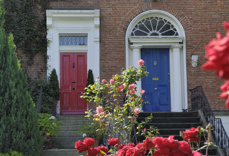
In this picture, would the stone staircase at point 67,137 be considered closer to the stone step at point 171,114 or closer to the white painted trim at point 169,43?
the stone step at point 171,114

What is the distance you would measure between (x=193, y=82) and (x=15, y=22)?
6.08 m

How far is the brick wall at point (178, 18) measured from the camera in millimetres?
11617

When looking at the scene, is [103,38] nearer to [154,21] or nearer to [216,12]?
[154,21]

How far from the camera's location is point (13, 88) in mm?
6289

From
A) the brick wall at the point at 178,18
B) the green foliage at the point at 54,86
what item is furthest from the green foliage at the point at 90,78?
the green foliage at the point at 54,86

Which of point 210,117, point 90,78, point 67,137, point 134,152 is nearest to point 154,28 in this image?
point 90,78

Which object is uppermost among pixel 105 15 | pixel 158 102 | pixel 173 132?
pixel 105 15

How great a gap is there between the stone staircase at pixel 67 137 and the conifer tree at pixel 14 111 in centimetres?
200

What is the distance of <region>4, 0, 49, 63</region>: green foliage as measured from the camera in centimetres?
1152

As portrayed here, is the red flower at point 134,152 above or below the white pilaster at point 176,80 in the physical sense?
below

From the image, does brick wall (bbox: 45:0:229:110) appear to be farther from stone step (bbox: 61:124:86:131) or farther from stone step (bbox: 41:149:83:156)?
stone step (bbox: 41:149:83:156)

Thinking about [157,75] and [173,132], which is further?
[157,75]

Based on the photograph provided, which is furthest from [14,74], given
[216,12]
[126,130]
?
[216,12]

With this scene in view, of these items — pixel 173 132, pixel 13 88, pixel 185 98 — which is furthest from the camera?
pixel 185 98
